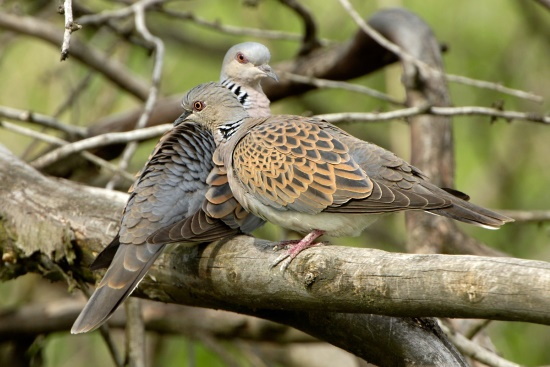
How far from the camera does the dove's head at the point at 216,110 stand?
3.34 m

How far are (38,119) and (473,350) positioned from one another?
244 centimetres

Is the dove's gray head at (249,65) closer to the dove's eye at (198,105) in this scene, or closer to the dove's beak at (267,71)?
the dove's beak at (267,71)

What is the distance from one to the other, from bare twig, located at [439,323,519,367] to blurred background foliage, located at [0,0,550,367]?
2.01m

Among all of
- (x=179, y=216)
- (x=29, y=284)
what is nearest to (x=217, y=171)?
(x=179, y=216)

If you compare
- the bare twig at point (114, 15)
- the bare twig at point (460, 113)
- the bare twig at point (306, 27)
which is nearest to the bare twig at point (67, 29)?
the bare twig at point (460, 113)

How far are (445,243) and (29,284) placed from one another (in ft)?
9.20

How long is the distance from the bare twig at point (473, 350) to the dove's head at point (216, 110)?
1.13 meters

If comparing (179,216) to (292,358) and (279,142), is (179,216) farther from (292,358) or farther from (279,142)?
(292,358)

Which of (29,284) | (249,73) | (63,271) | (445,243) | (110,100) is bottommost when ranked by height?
(29,284)

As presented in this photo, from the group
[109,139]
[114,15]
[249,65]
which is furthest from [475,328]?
[114,15]

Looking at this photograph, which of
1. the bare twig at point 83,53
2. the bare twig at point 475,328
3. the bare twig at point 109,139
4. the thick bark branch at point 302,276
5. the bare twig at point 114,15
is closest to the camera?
the thick bark branch at point 302,276

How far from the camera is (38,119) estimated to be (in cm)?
420

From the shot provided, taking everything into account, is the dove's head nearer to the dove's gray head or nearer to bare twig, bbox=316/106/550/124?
bare twig, bbox=316/106/550/124

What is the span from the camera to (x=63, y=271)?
3.28m
